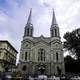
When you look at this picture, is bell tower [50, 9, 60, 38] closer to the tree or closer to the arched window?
the tree

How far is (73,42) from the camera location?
37.6m

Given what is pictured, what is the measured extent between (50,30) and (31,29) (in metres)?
6.61

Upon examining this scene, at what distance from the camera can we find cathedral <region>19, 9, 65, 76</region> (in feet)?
129

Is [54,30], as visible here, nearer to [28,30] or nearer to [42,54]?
[28,30]

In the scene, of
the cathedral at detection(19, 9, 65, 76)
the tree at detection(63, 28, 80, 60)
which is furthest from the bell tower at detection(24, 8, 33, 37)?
the tree at detection(63, 28, 80, 60)

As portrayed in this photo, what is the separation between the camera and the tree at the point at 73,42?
37062mm

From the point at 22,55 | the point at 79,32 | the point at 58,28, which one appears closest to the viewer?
the point at 79,32

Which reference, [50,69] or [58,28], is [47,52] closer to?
[50,69]

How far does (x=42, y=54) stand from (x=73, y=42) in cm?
1046

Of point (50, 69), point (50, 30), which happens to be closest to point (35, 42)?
point (50, 30)

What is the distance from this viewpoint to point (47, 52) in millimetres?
41688

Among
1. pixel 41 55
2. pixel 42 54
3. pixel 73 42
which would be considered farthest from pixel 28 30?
pixel 73 42

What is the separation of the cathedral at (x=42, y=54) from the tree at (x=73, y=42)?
2.97 metres

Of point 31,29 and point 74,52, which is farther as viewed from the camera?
point 31,29
